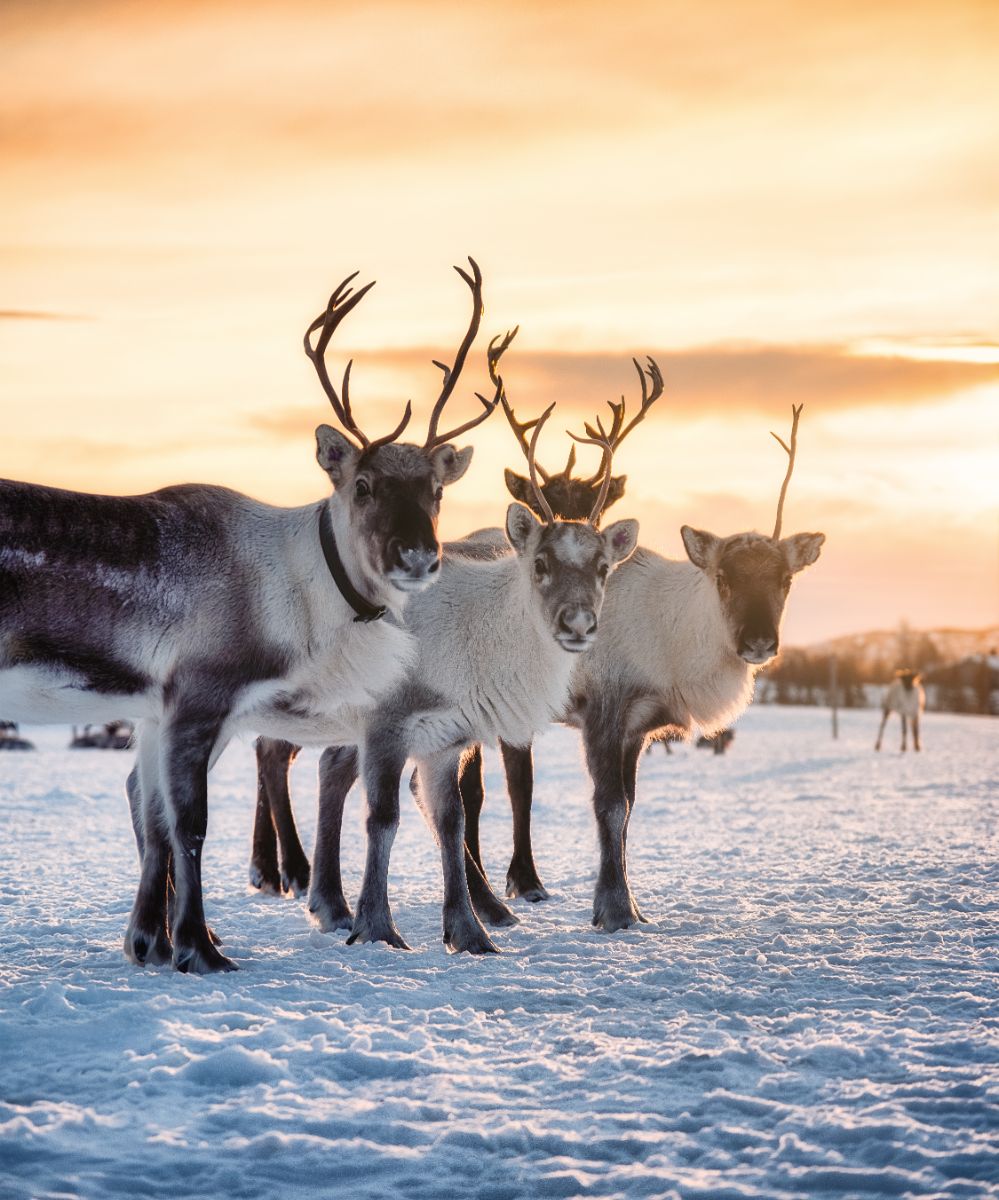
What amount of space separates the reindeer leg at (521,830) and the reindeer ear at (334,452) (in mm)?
2379

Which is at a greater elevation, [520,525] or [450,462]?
[450,462]

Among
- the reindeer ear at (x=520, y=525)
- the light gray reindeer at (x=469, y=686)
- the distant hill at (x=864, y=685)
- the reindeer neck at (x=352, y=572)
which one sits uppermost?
the reindeer ear at (x=520, y=525)

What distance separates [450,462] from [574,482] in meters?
2.30

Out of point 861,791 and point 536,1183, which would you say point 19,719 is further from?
point 861,791

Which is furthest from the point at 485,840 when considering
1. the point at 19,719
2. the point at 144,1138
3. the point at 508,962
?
the point at 144,1138

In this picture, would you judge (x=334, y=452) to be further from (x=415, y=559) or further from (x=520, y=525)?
(x=520, y=525)

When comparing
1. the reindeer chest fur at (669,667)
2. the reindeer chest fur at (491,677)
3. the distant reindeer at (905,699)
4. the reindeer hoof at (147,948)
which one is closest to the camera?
the reindeer hoof at (147,948)

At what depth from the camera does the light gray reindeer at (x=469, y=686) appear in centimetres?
666

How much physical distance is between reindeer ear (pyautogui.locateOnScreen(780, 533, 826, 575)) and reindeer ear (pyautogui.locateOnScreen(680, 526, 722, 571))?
1.24 feet

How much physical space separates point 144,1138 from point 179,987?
175 cm

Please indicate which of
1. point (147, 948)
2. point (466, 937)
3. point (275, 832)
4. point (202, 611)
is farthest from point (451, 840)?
point (275, 832)

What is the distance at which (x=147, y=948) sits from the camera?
6.17 meters

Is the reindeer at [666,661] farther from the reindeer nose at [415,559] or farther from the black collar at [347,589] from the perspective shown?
the reindeer nose at [415,559]

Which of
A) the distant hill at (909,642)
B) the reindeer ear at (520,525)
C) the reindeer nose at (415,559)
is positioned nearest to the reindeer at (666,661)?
the reindeer ear at (520,525)
